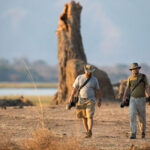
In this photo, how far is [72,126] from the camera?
1531 cm

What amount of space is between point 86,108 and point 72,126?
11.4 feet

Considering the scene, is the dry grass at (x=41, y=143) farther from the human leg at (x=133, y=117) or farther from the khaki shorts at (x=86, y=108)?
the human leg at (x=133, y=117)

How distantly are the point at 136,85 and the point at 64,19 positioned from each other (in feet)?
55.3

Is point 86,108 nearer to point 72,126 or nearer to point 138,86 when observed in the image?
point 138,86

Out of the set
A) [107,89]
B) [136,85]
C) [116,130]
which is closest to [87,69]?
[136,85]

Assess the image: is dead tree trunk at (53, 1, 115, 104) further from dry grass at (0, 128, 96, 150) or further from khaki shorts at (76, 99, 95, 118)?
dry grass at (0, 128, 96, 150)

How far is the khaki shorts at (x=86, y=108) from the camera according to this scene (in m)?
11.9

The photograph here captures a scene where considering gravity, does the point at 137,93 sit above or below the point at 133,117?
above

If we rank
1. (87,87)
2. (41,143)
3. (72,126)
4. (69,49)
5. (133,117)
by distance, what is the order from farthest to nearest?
(69,49) → (72,126) → (133,117) → (87,87) → (41,143)

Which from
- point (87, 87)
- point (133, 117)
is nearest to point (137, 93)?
point (133, 117)

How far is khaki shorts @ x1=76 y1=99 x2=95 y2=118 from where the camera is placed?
11.9 m

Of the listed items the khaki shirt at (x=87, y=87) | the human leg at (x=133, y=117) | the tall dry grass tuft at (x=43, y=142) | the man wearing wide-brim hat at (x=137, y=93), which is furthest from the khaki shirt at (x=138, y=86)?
the tall dry grass tuft at (x=43, y=142)

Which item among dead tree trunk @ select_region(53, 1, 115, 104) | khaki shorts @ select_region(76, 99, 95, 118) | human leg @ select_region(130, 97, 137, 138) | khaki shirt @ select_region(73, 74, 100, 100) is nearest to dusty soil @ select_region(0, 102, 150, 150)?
human leg @ select_region(130, 97, 137, 138)

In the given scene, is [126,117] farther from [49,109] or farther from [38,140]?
[38,140]
